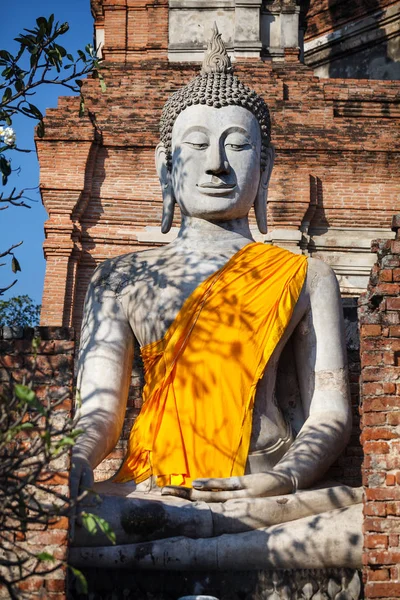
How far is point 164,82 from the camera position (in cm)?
1748

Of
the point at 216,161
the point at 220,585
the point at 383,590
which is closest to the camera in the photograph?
the point at 383,590

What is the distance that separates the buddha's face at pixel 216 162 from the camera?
952 centimetres

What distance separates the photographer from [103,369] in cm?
891

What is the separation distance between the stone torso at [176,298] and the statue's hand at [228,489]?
0.58 metres

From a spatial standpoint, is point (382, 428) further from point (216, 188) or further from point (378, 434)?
point (216, 188)

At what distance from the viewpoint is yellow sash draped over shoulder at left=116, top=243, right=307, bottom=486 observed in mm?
8398

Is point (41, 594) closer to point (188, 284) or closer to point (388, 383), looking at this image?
point (388, 383)

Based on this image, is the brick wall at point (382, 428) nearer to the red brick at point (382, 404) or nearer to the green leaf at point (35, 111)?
the red brick at point (382, 404)

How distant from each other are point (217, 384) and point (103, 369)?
0.81 m

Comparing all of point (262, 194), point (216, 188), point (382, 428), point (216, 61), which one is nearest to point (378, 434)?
point (382, 428)

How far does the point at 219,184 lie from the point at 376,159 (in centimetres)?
786

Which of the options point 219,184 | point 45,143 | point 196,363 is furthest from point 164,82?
point 196,363

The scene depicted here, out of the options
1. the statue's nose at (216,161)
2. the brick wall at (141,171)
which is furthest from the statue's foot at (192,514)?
the brick wall at (141,171)

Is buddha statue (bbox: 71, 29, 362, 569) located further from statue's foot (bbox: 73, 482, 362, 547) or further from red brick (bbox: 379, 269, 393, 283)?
red brick (bbox: 379, 269, 393, 283)
